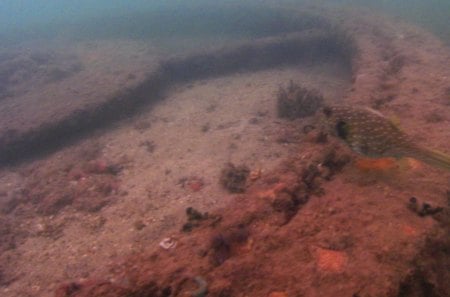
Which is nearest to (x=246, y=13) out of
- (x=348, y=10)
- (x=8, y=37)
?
(x=348, y=10)

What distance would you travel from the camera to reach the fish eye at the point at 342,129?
362 centimetres

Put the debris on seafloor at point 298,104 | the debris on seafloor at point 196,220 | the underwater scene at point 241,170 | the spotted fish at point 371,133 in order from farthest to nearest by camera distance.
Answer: the debris on seafloor at point 298,104, the debris on seafloor at point 196,220, the spotted fish at point 371,133, the underwater scene at point 241,170

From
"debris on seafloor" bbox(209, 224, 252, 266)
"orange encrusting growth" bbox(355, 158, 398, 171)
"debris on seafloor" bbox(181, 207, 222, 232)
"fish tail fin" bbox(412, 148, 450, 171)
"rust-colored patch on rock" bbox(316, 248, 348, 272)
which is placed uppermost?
"fish tail fin" bbox(412, 148, 450, 171)

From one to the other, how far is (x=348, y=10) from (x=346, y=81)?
25.5 feet

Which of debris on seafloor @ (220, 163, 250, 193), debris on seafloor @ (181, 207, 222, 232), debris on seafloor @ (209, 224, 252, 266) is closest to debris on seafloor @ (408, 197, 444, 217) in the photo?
debris on seafloor @ (209, 224, 252, 266)

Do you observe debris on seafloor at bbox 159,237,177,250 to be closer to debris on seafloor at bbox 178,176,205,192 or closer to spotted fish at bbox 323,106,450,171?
spotted fish at bbox 323,106,450,171

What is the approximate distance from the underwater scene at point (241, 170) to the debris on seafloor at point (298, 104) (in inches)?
1.8

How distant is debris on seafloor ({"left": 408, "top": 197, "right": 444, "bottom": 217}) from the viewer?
3.22 meters

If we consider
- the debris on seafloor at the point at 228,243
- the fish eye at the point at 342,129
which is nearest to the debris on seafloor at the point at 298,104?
the fish eye at the point at 342,129

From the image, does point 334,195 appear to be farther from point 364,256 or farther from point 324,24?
point 324,24

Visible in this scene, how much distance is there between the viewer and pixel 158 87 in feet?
46.4

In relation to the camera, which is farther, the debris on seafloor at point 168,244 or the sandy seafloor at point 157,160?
the sandy seafloor at point 157,160

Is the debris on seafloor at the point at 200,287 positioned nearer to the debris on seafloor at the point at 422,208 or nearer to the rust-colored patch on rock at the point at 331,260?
the rust-colored patch on rock at the point at 331,260

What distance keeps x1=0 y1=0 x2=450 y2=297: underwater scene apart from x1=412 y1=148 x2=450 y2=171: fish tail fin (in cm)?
1
